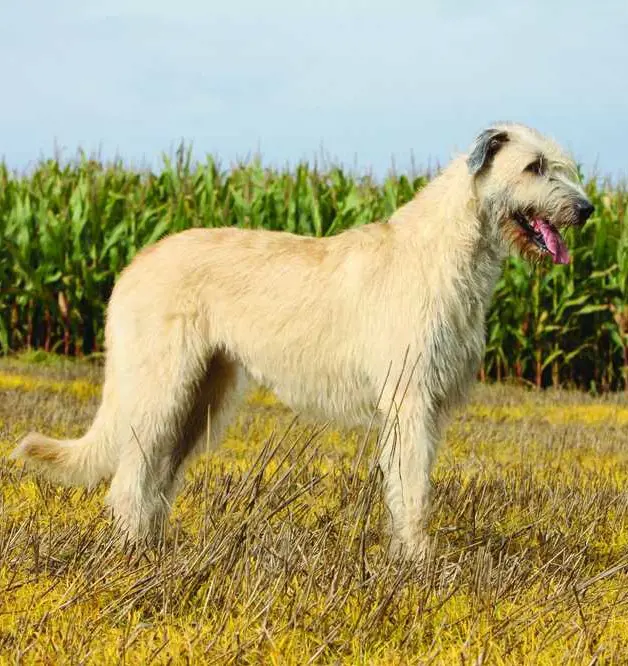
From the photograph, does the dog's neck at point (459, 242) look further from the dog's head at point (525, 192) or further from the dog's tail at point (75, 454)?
the dog's tail at point (75, 454)

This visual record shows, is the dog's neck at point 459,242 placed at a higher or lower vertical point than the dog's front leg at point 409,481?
higher

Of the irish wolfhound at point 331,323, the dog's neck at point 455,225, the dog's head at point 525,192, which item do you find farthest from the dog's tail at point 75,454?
the dog's head at point 525,192

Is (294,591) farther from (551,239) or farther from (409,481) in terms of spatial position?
(551,239)

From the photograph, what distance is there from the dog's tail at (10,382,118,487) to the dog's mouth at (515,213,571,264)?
231 centimetres

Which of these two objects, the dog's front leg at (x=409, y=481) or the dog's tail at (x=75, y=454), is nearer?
the dog's front leg at (x=409, y=481)

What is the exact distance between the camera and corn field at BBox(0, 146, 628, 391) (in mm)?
13977

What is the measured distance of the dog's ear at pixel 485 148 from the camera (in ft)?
16.3

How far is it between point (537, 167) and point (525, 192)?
0.14 metres

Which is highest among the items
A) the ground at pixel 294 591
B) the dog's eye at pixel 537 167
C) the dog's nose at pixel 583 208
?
the dog's eye at pixel 537 167

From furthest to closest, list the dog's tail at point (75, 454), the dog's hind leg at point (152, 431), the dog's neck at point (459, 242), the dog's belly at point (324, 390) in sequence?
1. the dog's tail at point (75, 454)
2. the dog's hind leg at point (152, 431)
3. the dog's belly at point (324, 390)
4. the dog's neck at point (459, 242)

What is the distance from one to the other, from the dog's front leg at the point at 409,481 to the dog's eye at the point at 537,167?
123cm

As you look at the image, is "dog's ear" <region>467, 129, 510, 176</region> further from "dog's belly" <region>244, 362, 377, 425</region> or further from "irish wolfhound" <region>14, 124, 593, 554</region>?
"dog's belly" <region>244, 362, 377, 425</region>

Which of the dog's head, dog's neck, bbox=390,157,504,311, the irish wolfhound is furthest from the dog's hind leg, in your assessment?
the dog's head

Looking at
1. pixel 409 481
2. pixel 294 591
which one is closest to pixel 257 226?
pixel 409 481
